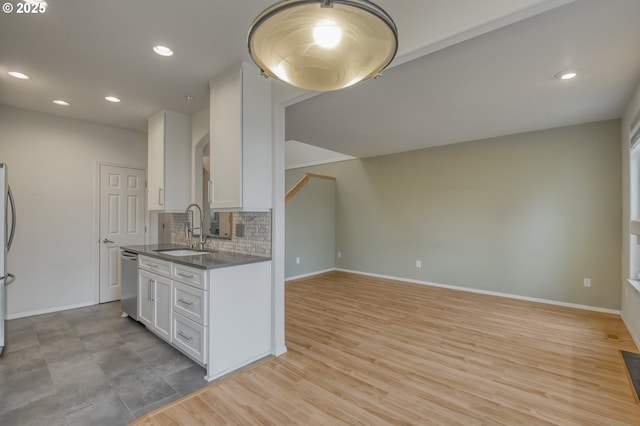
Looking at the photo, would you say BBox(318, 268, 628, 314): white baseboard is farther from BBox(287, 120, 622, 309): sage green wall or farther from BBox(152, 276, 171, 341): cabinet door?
BBox(152, 276, 171, 341): cabinet door

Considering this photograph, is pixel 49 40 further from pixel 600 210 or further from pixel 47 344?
pixel 600 210

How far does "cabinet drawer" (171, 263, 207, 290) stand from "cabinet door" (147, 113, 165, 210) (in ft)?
4.39

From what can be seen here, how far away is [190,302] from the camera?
2.44m

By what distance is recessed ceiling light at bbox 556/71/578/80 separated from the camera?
8.61ft

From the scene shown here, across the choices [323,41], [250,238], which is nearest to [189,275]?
[250,238]

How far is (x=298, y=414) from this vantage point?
6.23ft

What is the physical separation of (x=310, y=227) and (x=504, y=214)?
3.54 m

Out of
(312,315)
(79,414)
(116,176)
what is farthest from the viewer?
(116,176)

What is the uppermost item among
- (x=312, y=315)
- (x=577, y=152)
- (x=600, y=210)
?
(x=577, y=152)

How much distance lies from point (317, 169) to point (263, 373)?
212 inches

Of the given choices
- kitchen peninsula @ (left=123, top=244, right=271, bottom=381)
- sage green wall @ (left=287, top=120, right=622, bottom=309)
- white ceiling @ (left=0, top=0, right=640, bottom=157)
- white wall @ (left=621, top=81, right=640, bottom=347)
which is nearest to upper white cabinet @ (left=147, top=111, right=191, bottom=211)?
white ceiling @ (left=0, top=0, right=640, bottom=157)

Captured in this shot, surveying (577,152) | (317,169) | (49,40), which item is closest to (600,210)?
(577,152)

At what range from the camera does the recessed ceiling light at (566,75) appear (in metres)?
2.62

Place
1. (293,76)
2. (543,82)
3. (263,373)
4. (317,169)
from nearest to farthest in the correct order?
(293,76), (263,373), (543,82), (317,169)
